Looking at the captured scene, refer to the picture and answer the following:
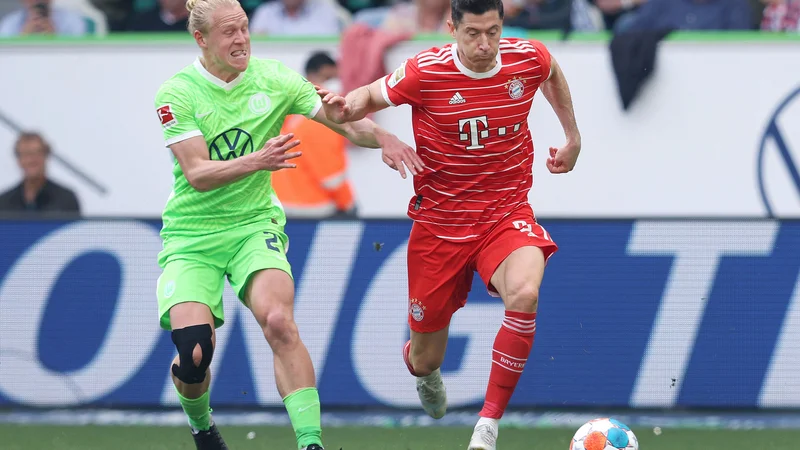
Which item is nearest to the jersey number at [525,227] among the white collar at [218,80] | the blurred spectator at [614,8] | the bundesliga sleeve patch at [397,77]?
the bundesliga sleeve patch at [397,77]

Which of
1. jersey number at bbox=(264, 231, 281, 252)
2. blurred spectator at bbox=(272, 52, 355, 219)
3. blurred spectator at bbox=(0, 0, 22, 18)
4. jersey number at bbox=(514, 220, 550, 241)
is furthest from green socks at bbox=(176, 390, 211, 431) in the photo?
blurred spectator at bbox=(0, 0, 22, 18)

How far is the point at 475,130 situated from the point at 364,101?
1.83 feet

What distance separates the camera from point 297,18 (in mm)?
9648

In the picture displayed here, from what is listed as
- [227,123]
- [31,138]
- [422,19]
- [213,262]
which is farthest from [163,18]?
[213,262]

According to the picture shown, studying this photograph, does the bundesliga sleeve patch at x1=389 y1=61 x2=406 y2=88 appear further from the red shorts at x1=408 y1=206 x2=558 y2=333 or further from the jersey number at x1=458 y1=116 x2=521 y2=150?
the red shorts at x1=408 y1=206 x2=558 y2=333

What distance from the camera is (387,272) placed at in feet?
24.5

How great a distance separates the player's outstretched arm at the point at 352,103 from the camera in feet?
18.4

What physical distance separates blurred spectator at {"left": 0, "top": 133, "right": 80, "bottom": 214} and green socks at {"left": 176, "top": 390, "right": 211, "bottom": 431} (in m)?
Result: 4.01

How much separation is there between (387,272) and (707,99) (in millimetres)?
3083

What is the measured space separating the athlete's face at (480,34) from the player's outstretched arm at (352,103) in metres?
0.48

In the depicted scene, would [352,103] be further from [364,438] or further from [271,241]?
[364,438]

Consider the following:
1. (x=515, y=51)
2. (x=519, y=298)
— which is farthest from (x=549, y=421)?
(x=515, y=51)

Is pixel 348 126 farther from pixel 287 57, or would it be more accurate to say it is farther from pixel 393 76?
pixel 287 57

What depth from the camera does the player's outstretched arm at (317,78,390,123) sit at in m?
Answer: 5.60
